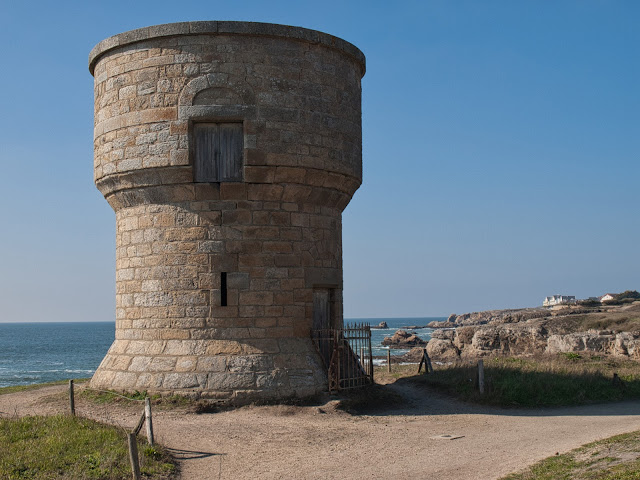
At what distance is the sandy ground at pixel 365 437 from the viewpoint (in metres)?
8.92

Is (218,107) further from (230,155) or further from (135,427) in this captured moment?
(135,427)

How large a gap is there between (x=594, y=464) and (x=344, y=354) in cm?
629

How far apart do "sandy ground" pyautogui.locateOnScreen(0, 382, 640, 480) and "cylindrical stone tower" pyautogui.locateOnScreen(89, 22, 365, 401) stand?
1011 millimetres

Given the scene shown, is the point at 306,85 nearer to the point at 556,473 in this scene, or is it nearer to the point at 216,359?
the point at 216,359

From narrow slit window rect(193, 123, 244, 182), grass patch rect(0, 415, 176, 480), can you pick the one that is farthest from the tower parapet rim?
grass patch rect(0, 415, 176, 480)

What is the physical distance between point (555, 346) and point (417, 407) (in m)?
12.4

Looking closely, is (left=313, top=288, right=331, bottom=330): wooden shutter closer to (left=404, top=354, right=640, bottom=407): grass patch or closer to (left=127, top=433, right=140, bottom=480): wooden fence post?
(left=404, top=354, right=640, bottom=407): grass patch

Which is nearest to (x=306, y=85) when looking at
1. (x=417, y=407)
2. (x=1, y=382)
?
(x=417, y=407)

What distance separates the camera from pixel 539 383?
15.2 meters

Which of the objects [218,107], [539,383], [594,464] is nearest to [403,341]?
[539,383]

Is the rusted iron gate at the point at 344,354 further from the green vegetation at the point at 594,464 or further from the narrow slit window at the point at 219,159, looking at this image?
the green vegetation at the point at 594,464

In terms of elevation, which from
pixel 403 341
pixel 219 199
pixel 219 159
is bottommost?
pixel 403 341

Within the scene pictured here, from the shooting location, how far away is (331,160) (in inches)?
546

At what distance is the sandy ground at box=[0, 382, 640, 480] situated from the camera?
8922mm
